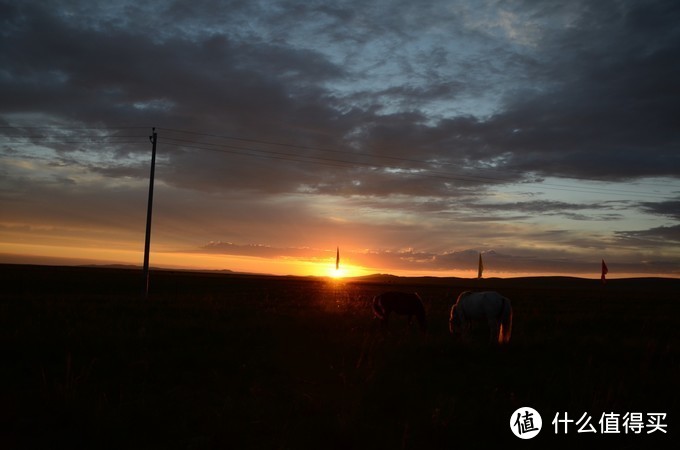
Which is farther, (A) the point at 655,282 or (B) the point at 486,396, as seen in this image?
(A) the point at 655,282

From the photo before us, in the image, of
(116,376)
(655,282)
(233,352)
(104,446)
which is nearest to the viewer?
(104,446)

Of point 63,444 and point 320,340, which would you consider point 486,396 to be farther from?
point 63,444

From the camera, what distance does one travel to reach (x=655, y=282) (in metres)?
187

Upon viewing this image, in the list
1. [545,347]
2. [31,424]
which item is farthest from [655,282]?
[31,424]

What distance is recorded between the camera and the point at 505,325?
13.3m

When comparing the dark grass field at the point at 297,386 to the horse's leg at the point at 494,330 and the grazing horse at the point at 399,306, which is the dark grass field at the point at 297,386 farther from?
the grazing horse at the point at 399,306

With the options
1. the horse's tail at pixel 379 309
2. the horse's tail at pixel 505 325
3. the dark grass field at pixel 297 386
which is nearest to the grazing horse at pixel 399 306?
the horse's tail at pixel 379 309

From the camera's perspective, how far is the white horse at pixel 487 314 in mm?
13315

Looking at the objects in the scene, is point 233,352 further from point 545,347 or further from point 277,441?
point 545,347

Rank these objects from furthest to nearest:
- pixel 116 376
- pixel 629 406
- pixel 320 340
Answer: pixel 320 340, pixel 116 376, pixel 629 406

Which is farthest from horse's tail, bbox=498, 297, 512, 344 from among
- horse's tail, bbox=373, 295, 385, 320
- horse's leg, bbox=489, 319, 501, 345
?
horse's tail, bbox=373, 295, 385, 320

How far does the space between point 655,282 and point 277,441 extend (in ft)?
739

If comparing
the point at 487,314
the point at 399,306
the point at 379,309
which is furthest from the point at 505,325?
the point at 379,309

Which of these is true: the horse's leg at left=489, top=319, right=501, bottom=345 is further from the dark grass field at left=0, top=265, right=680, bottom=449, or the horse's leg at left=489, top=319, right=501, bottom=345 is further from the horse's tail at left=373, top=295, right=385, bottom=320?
the horse's tail at left=373, top=295, right=385, bottom=320
